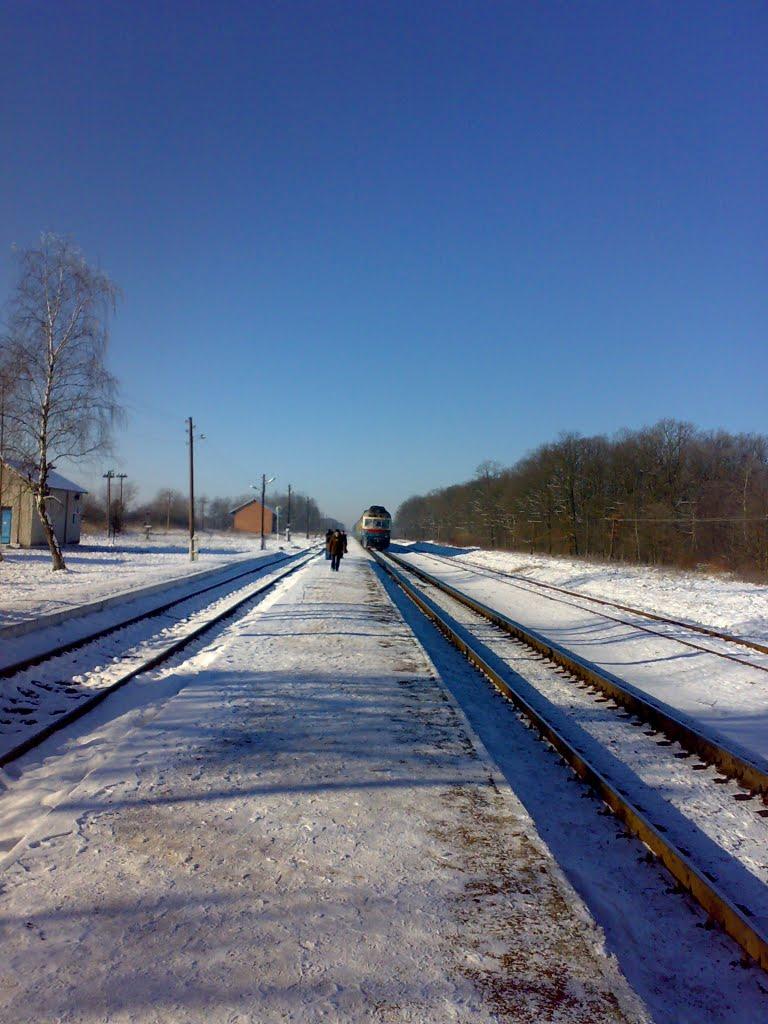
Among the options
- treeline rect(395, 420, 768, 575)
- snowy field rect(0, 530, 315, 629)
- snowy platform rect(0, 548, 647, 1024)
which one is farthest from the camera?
treeline rect(395, 420, 768, 575)

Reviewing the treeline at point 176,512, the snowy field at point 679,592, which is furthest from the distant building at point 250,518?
the snowy field at point 679,592

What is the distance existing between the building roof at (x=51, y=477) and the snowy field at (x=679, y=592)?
21750 mm

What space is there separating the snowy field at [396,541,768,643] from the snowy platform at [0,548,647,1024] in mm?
11419

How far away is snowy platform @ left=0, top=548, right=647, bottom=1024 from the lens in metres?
2.89

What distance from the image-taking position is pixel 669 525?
1987 inches

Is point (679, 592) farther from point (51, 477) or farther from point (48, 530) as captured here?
point (51, 477)

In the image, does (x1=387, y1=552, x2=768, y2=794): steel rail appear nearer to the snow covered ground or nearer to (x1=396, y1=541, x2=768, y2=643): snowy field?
the snow covered ground

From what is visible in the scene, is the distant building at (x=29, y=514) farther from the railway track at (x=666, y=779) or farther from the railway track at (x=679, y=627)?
the railway track at (x=666, y=779)

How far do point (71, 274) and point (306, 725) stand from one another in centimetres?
2529

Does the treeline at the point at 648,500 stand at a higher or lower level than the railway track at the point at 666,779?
higher

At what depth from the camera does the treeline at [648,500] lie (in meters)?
43.8

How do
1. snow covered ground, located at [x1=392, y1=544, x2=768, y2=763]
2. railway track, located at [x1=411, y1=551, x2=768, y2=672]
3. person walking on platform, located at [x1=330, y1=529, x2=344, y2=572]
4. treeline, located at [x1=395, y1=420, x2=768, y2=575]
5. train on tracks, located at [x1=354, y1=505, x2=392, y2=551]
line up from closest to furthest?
snow covered ground, located at [x1=392, y1=544, x2=768, y2=763] → railway track, located at [x1=411, y1=551, x2=768, y2=672] → person walking on platform, located at [x1=330, y1=529, x2=344, y2=572] → treeline, located at [x1=395, y1=420, x2=768, y2=575] → train on tracks, located at [x1=354, y1=505, x2=392, y2=551]

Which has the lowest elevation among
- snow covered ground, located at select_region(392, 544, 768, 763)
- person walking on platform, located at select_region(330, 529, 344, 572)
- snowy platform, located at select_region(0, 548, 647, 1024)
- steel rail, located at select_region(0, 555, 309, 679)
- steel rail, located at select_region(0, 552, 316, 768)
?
snow covered ground, located at select_region(392, 544, 768, 763)

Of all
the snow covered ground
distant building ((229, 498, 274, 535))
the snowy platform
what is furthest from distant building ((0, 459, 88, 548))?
distant building ((229, 498, 274, 535))
